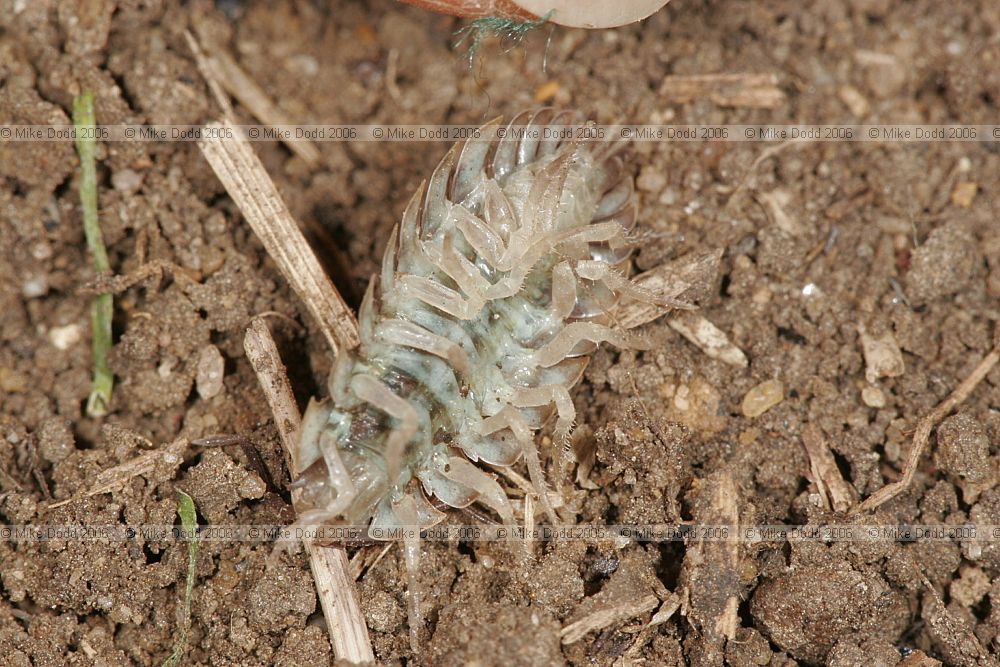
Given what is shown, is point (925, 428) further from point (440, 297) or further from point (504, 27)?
point (504, 27)

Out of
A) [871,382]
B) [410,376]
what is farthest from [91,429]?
[871,382]

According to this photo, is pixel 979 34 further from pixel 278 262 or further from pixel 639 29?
pixel 278 262

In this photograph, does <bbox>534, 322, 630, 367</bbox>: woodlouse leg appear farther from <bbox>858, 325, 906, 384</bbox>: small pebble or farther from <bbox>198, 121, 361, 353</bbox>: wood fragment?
<bbox>858, 325, 906, 384</bbox>: small pebble

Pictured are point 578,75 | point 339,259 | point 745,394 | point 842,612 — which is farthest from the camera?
point 578,75

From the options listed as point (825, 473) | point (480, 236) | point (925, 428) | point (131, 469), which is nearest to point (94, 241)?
point (131, 469)

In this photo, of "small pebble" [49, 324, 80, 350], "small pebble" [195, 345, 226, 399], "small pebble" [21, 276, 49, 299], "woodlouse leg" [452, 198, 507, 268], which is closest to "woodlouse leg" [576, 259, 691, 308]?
"woodlouse leg" [452, 198, 507, 268]

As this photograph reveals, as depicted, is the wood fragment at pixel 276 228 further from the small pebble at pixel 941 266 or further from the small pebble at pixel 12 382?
the small pebble at pixel 941 266

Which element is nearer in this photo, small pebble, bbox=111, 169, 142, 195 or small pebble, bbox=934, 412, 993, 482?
small pebble, bbox=934, 412, 993, 482

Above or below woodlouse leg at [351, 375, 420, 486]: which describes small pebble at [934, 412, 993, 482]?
below
